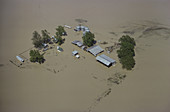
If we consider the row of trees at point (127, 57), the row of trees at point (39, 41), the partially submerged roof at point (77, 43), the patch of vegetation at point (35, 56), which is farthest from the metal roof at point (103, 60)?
the patch of vegetation at point (35, 56)

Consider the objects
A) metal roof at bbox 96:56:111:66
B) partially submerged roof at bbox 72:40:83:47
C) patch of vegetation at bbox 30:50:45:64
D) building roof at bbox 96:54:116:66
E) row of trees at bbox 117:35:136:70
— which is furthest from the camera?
partially submerged roof at bbox 72:40:83:47

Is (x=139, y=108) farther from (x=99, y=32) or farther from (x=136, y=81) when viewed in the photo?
(x=99, y=32)

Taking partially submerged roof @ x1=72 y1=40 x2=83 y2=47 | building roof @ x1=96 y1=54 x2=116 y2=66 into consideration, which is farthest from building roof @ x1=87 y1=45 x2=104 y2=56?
partially submerged roof @ x1=72 y1=40 x2=83 y2=47

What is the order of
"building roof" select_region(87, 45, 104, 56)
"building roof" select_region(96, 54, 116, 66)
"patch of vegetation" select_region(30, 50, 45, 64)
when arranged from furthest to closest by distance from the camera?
"building roof" select_region(87, 45, 104, 56), "patch of vegetation" select_region(30, 50, 45, 64), "building roof" select_region(96, 54, 116, 66)

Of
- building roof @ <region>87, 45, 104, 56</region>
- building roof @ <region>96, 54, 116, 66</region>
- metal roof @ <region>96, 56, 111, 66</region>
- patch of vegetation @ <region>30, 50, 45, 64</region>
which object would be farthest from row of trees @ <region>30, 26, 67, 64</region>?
building roof @ <region>96, 54, 116, 66</region>

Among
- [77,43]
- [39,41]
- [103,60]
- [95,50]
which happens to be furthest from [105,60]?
[39,41]

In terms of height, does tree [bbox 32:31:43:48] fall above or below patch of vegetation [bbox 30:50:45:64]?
above

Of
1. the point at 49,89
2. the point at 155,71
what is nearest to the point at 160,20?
the point at 155,71

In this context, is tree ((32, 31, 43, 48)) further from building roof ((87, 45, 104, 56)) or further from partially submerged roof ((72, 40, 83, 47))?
building roof ((87, 45, 104, 56))

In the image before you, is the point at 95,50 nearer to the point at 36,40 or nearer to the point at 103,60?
the point at 103,60

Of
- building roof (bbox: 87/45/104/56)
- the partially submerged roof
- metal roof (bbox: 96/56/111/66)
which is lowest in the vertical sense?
metal roof (bbox: 96/56/111/66)

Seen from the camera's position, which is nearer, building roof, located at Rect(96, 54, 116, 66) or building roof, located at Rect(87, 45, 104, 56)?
building roof, located at Rect(96, 54, 116, 66)
